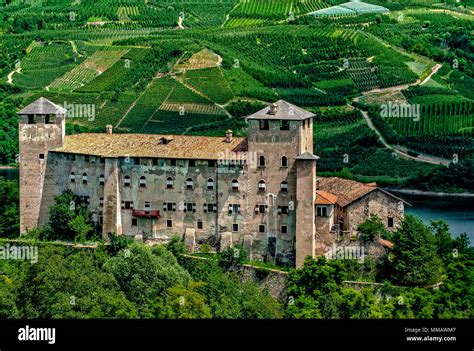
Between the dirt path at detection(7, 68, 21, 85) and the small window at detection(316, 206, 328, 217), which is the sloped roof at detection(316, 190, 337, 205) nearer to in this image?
the small window at detection(316, 206, 328, 217)

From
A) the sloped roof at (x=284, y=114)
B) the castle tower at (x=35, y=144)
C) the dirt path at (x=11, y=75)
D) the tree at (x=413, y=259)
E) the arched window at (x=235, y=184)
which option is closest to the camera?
the tree at (x=413, y=259)

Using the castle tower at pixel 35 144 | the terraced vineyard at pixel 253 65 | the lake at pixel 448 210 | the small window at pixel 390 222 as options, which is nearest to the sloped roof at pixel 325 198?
the small window at pixel 390 222

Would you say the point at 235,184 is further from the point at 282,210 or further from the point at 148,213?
the point at 148,213

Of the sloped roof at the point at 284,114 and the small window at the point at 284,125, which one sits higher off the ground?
the sloped roof at the point at 284,114

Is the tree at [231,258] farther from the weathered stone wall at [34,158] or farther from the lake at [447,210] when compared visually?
the lake at [447,210]

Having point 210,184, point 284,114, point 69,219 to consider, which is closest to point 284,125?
point 284,114

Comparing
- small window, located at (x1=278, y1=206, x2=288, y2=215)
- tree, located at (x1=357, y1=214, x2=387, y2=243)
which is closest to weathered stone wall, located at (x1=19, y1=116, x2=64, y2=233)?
small window, located at (x1=278, y1=206, x2=288, y2=215)
